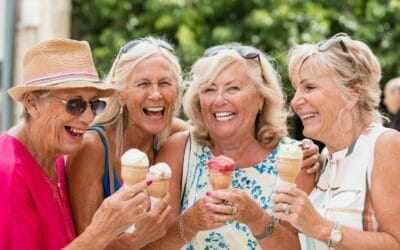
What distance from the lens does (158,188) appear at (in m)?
3.62

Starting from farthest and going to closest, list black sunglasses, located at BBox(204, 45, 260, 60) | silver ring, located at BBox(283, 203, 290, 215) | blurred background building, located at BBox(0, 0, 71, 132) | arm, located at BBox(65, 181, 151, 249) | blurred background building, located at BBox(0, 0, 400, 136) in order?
blurred background building, located at BBox(0, 0, 400, 136) → blurred background building, located at BBox(0, 0, 71, 132) → black sunglasses, located at BBox(204, 45, 260, 60) → silver ring, located at BBox(283, 203, 290, 215) → arm, located at BBox(65, 181, 151, 249)

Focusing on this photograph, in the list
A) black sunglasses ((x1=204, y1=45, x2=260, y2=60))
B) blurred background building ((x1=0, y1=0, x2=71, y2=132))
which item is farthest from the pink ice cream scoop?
blurred background building ((x1=0, y1=0, x2=71, y2=132))

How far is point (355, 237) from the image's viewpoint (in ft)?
11.4

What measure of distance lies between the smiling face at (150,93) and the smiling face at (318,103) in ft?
2.60

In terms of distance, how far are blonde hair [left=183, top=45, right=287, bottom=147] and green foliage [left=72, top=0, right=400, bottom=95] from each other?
5.70 m

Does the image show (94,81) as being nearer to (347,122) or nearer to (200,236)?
(200,236)

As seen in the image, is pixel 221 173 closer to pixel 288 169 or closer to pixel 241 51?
pixel 288 169

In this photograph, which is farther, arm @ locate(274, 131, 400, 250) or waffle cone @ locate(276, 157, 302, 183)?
waffle cone @ locate(276, 157, 302, 183)

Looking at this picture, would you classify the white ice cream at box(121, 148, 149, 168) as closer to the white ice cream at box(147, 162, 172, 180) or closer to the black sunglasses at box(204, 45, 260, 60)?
the white ice cream at box(147, 162, 172, 180)

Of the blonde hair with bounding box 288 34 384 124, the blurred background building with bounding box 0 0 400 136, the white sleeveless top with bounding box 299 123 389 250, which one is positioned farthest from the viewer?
the blurred background building with bounding box 0 0 400 136

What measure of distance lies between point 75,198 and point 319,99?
1382mm

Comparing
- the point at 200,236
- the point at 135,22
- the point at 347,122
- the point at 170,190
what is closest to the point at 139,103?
the point at 170,190

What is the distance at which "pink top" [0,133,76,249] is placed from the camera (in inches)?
133

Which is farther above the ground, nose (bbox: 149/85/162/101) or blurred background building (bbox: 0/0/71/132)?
nose (bbox: 149/85/162/101)
